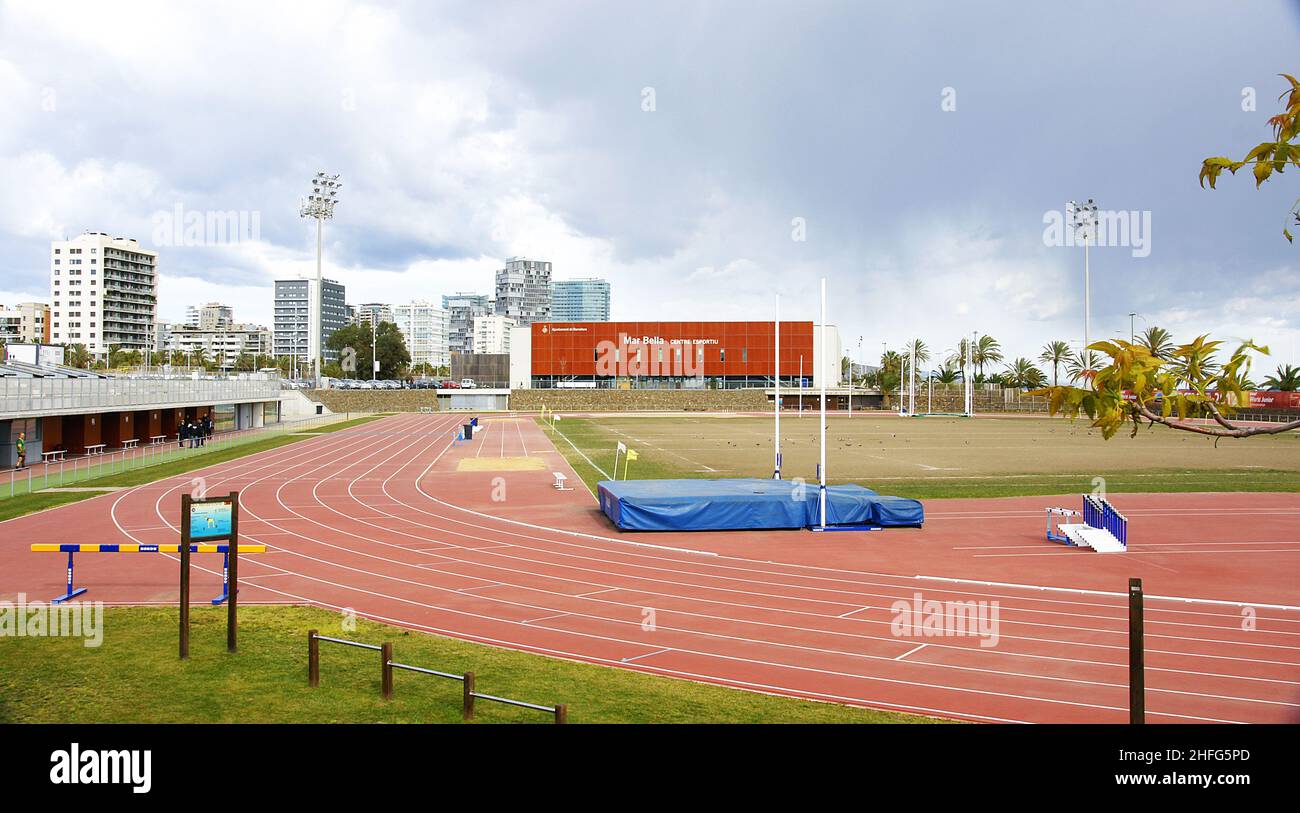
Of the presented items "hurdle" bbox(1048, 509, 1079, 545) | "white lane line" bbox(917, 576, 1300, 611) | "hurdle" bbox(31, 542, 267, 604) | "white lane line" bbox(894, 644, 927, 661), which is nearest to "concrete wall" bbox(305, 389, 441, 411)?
"hurdle" bbox(31, 542, 267, 604)

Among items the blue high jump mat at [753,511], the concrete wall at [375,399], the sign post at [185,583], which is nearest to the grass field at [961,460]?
the blue high jump mat at [753,511]

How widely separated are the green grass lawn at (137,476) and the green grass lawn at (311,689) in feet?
53.0

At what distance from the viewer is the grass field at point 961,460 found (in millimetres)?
32094

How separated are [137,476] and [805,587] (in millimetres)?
30199

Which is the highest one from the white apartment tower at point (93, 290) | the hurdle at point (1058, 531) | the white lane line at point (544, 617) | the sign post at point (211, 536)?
the white apartment tower at point (93, 290)

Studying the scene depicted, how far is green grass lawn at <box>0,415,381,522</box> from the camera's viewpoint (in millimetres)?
25031

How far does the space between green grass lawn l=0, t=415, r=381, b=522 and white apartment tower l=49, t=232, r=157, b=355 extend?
11441cm

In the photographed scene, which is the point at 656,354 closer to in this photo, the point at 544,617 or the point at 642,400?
the point at 642,400

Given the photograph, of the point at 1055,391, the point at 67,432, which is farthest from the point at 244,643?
the point at 67,432

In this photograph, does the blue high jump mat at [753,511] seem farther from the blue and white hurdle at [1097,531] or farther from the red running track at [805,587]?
the blue and white hurdle at [1097,531]
